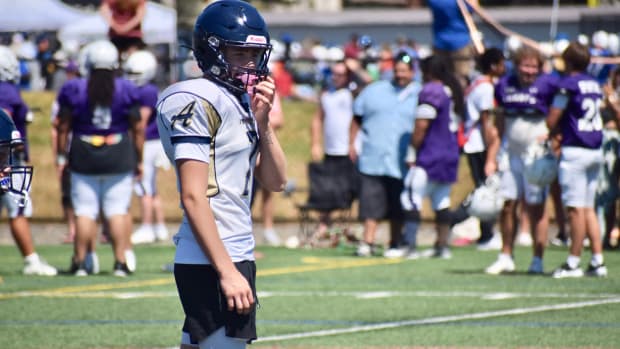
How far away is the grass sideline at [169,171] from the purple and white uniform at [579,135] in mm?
6412

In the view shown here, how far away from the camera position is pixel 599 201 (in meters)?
15.0

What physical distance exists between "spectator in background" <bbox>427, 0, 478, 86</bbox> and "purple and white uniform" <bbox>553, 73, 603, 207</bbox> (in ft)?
20.9

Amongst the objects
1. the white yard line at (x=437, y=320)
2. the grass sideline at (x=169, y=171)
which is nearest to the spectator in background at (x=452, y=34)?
the grass sideline at (x=169, y=171)

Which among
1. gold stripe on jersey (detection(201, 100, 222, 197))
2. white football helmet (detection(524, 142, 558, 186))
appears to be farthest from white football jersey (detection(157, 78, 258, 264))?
white football helmet (detection(524, 142, 558, 186))

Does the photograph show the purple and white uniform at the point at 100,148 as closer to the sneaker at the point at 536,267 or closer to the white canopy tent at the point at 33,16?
the sneaker at the point at 536,267

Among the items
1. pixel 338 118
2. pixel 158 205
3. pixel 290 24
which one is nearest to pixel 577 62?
pixel 338 118

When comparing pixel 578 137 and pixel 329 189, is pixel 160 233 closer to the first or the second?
pixel 329 189

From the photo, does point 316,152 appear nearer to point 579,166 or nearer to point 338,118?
point 338,118

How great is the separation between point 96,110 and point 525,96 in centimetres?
400

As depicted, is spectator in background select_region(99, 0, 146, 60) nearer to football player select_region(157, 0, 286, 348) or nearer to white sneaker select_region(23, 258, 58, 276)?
white sneaker select_region(23, 258, 58, 276)

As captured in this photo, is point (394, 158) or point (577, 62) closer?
point (577, 62)

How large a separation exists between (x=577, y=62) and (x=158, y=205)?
6640 millimetres

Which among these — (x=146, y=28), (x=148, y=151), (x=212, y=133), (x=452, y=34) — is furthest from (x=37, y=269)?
(x=146, y=28)

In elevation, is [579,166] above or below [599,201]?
above
